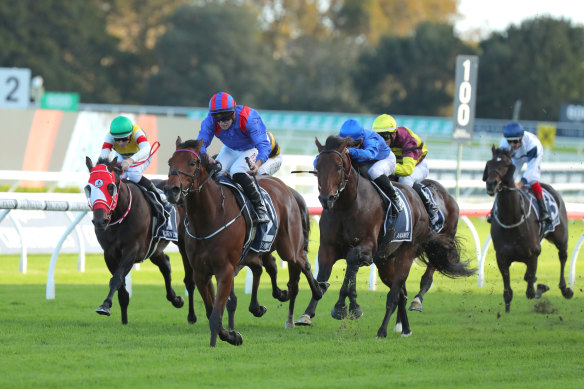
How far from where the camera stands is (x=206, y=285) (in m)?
7.01

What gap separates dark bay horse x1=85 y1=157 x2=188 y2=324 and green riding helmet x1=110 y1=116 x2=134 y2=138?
14.9 inches

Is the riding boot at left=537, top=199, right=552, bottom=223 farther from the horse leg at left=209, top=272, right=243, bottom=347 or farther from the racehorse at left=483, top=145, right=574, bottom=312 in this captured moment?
the horse leg at left=209, top=272, right=243, bottom=347

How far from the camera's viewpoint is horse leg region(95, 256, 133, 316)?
7.56m

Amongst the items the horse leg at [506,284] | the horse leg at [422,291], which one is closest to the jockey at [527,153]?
the horse leg at [506,284]

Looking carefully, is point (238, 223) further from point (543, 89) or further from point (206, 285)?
point (543, 89)

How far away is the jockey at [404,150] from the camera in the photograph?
862 cm

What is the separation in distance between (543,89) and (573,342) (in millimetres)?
36938

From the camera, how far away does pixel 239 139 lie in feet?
25.8

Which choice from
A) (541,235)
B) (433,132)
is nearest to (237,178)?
(541,235)

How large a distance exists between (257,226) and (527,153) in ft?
12.7

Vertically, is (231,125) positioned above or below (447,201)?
above

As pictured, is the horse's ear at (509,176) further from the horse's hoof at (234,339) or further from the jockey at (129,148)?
the horse's hoof at (234,339)

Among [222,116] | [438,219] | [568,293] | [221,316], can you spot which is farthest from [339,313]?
[568,293]

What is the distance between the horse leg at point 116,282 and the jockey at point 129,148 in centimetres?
71
